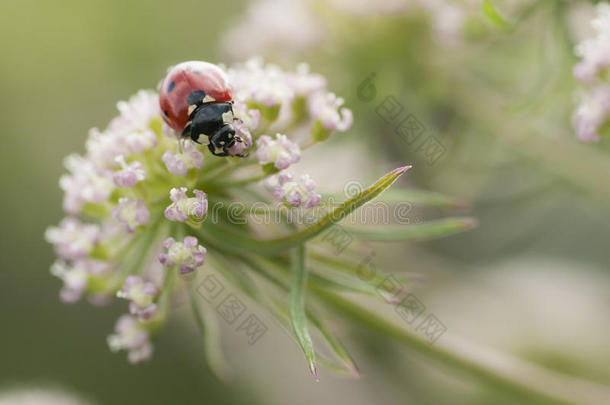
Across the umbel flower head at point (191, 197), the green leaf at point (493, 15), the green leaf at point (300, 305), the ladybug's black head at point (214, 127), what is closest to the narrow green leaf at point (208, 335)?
the umbel flower head at point (191, 197)

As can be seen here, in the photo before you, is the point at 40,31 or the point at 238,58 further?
the point at 40,31

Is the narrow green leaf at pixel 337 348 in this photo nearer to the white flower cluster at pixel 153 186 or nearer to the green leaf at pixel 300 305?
the green leaf at pixel 300 305

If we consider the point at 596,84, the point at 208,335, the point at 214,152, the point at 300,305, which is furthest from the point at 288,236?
the point at 596,84

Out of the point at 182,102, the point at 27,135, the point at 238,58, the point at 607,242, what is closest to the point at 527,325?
the point at 607,242

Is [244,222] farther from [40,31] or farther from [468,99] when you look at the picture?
[40,31]

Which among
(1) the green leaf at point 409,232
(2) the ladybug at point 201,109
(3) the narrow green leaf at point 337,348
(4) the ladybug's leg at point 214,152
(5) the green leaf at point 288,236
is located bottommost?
(3) the narrow green leaf at point 337,348

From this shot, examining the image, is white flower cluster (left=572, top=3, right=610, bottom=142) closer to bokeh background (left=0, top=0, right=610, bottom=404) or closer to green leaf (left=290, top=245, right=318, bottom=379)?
bokeh background (left=0, top=0, right=610, bottom=404)
